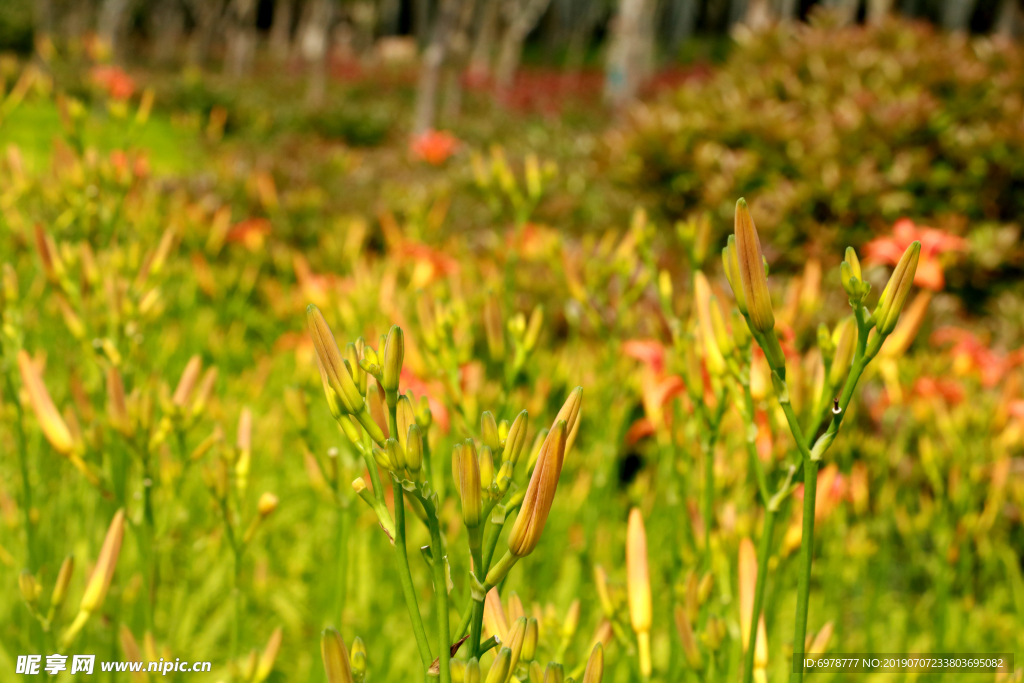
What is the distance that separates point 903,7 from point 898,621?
29778 millimetres

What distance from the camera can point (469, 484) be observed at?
1.53 ft

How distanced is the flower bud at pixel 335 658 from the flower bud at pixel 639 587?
29cm

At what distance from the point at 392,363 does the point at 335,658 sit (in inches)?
7.2

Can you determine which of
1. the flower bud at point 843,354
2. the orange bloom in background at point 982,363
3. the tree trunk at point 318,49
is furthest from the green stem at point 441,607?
the tree trunk at point 318,49

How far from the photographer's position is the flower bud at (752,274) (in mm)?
533

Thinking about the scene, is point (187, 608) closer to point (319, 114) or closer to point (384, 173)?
point (384, 173)

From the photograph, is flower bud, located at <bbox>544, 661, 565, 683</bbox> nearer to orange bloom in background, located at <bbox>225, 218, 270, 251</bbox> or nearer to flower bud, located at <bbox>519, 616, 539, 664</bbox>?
flower bud, located at <bbox>519, 616, 539, 664</bbox>

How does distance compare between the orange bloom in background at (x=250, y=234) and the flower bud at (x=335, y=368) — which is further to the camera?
the orange bloom in background at (x=250, y=234)

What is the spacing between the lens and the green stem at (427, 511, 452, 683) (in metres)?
0.44

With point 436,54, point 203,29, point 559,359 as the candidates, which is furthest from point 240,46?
point 559,359

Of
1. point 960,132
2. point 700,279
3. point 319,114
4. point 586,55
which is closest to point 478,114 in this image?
point 319,114

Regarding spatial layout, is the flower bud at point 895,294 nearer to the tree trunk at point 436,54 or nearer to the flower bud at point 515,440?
the flower bud at point 515,440

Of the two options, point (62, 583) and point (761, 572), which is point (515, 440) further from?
point (62, 583)

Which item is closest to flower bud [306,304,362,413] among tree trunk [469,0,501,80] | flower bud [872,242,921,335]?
flower bud [872,242,921,335]
